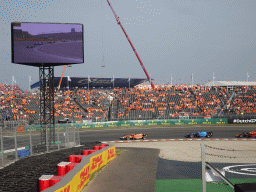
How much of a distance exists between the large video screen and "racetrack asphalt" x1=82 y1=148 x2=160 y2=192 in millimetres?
9320

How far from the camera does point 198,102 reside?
49875 mm

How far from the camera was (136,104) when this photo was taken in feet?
164

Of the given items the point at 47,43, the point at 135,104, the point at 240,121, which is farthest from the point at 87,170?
the point at 135,104

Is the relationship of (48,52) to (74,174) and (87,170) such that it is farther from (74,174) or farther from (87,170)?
(74,174)

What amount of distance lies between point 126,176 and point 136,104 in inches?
1484

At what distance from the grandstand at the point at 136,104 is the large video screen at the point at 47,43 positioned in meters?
22.2

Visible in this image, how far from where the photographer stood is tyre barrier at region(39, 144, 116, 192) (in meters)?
7.99

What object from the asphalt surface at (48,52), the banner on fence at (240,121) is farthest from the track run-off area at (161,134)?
the asphalt surface at (48,52)

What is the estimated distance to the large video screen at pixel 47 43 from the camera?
67.9ft

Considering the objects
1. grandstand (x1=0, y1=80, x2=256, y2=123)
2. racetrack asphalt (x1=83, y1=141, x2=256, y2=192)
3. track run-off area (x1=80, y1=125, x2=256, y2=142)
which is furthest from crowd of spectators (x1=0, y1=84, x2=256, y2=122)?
racetrack asphalt (x1=83, y1=141, x2=256, y2=192)

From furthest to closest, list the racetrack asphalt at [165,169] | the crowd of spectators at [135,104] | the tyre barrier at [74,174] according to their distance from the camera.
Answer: the crowd of spectators at [135,104]
the racetrack asphalt at [165,169]
the tyre barrier at [74,174]

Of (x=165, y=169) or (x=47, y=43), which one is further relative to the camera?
(x=47, y=43)

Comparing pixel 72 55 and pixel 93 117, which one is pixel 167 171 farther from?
pixel 93 117

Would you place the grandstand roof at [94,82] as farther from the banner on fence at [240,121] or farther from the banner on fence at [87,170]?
the banner on fence at [87,170]
